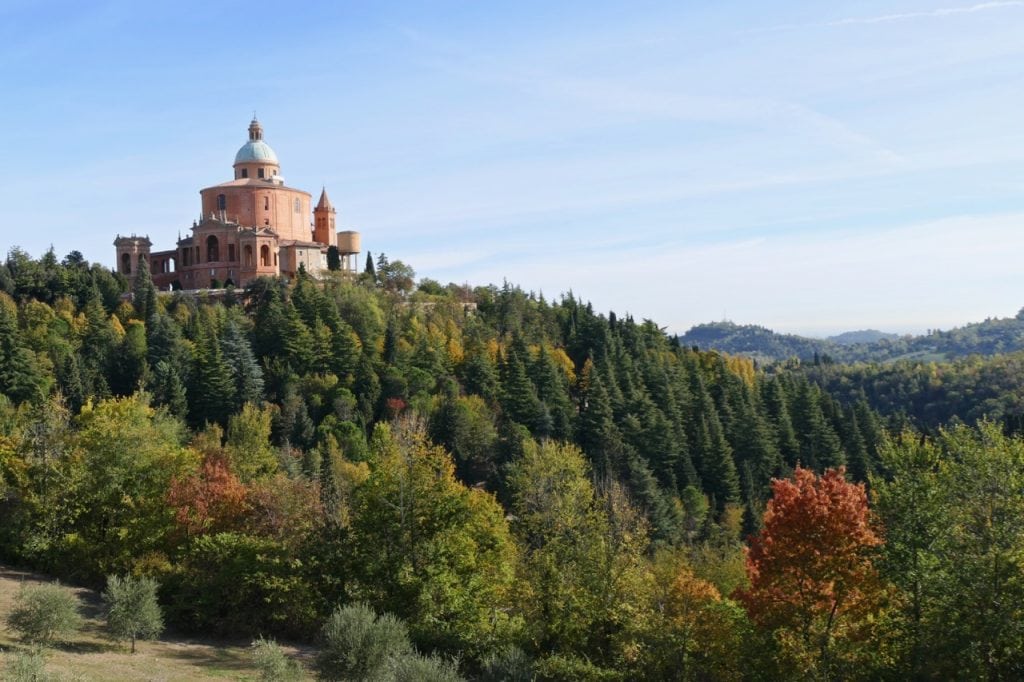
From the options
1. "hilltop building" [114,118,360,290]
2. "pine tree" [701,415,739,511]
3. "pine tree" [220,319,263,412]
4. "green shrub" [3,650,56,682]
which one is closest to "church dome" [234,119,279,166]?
"hilltop building" [114,118,360,290]

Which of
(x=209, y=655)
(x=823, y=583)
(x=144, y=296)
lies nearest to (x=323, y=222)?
(x=144, y=296)

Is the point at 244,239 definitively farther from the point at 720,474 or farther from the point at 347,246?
the point at 720,474

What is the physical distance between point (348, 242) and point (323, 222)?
2956 mm

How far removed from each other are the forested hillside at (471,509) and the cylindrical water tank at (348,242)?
1963cm

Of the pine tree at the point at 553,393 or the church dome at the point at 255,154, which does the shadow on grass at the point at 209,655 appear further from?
the church dome at the point at 255,154

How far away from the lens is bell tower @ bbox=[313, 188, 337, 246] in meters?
84.7

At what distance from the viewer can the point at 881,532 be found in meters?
21.1

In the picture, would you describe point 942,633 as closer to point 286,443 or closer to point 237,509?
point 237,509

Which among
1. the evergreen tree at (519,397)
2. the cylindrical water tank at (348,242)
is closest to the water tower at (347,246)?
the cylindrical water tank at (348,242)

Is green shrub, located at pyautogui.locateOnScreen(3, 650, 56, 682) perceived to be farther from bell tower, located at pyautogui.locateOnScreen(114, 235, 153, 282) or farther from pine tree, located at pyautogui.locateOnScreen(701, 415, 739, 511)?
bell tower, located at pyautogui.locateOnScreen(114, 235, 153, 282)

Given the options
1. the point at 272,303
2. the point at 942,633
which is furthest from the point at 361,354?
the point at 942,633

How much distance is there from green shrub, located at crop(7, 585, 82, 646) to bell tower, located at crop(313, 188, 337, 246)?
214ft

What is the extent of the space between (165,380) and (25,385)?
7698 mm

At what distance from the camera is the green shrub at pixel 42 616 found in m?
20.9
